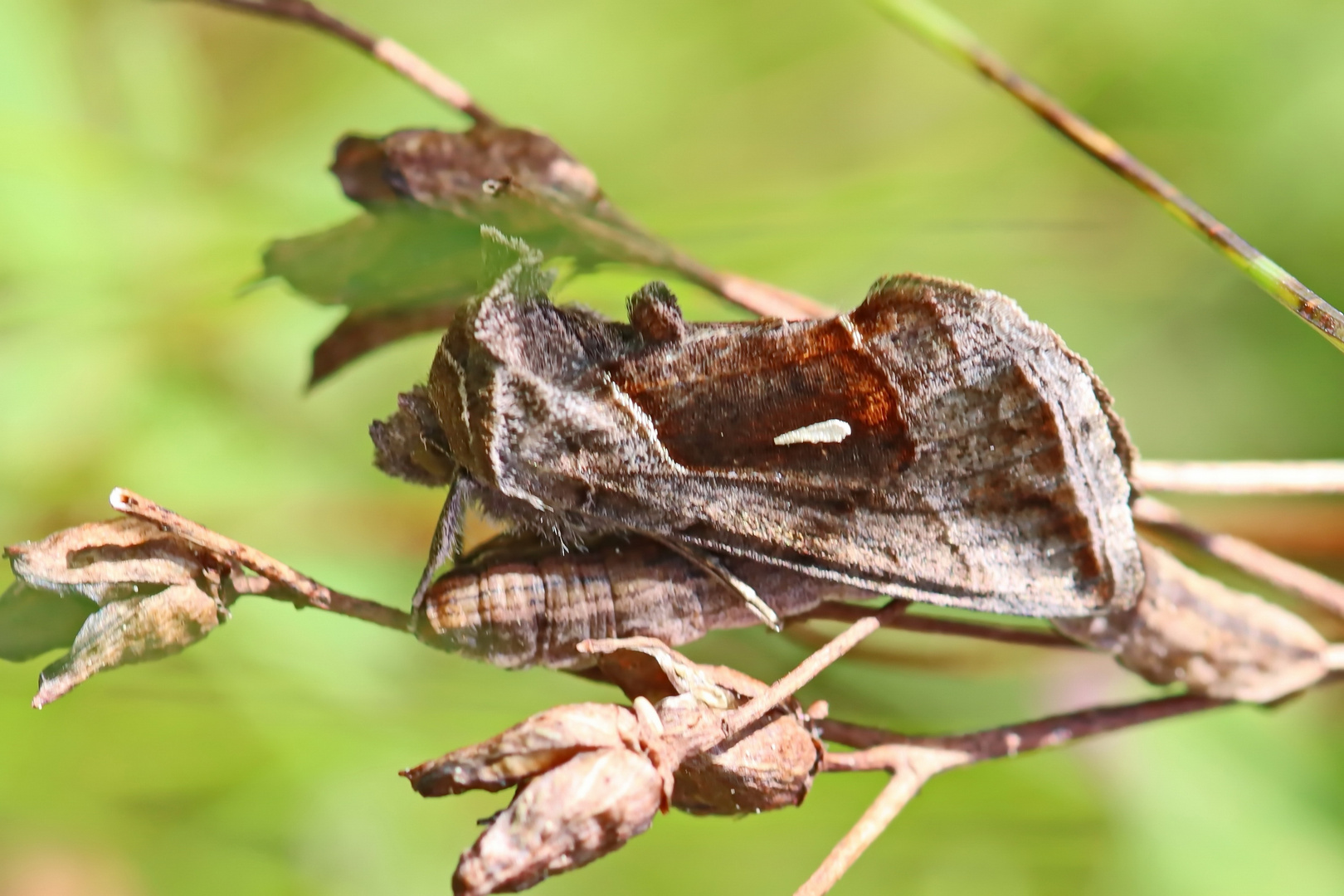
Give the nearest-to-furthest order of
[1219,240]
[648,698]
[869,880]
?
[648,698] → [1219,240] → [869,880]

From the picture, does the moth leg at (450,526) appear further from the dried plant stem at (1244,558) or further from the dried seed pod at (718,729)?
the dried plant stem at (1244,558)

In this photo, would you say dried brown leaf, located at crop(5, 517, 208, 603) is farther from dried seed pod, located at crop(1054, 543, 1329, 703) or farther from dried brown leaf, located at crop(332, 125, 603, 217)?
dried seed pod, located at crop(1054, 543, 1329, 703)

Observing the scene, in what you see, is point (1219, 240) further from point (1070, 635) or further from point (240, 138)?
point (240, 138)

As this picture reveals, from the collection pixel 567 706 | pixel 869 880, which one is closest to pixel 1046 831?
pixel 869 880

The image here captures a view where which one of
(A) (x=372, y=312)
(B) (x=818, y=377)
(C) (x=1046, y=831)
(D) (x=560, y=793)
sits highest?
(B) (x=818, y=377)

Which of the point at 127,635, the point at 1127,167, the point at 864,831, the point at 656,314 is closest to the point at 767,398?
the point at 656,314

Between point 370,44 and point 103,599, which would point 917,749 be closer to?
point 103,599
